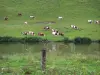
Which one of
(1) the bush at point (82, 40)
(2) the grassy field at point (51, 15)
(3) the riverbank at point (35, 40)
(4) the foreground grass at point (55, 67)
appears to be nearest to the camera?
(4) the foreground grass at point (55, 67)

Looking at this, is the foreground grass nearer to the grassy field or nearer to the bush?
the bush

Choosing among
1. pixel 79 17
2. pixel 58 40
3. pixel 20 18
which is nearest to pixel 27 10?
pixel 20 18

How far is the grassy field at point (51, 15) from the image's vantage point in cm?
4844

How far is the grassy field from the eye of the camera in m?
48.4

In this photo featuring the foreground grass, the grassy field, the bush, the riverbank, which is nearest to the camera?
the foreground grass

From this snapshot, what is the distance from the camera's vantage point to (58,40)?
44656 millimetres

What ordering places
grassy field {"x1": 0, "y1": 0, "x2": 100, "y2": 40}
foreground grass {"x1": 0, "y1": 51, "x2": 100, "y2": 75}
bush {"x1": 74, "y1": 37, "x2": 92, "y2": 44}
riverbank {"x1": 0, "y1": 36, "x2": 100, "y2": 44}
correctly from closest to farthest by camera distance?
foreground grass {"x1": 0, "y1": 51, "x2": 100, "y2": 75}
riverbank {"x1": 0, "y1": 36, "x2": 100, "y2": 44}
bush {"x1": 74, "y1": 37, "x2": 92, "y2": 44}
grassy field {"x1": 0, "y1": 0, "x2": 100, "y2": 40}

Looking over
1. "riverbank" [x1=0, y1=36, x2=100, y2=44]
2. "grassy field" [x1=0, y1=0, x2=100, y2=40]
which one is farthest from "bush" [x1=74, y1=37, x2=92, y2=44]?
"grassy field" [x1=0, y1=0, x2=100, y2=40]

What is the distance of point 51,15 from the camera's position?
58.0m

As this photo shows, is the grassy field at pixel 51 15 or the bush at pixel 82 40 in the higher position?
the grassy field at pixel 51 15

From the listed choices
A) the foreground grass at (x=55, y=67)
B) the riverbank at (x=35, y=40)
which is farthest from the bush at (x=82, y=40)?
the foreground grass at (x=55, y=67)

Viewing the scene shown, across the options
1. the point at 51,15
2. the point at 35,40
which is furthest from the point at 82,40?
the point at 51,15

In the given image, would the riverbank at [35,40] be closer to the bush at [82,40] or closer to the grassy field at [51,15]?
the bush at [82,40]

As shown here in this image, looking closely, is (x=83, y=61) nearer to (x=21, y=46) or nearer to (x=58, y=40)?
(x=21, y=46)
